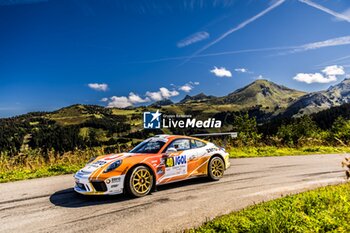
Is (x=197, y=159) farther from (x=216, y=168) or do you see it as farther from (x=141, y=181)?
(x=141, y=181)

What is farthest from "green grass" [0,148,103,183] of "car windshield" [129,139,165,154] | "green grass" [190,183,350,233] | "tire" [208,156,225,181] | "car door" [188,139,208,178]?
"green grass" [190,183,350,233]

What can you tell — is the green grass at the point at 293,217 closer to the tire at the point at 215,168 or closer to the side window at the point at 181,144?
the tire at the point at 215,168

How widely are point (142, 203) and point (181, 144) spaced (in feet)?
8.24

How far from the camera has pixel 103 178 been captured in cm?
703

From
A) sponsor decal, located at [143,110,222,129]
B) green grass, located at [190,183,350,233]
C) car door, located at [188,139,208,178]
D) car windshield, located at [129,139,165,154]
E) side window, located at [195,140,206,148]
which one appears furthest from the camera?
sponsor decal, located at [143,110,222,129]

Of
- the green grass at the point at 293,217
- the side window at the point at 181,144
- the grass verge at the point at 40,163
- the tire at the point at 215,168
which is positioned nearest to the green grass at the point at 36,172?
the grass verge at the point at 40,163

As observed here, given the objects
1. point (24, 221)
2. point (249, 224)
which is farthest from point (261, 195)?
point (24, 221)

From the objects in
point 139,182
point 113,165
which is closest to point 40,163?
point 113,165

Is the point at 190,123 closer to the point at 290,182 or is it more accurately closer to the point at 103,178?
the point at 290,182

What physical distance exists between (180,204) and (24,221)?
10.6 feet

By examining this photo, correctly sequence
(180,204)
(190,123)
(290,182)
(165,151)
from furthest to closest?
(190,123)
(290,182)
(165,151)
(180,204)

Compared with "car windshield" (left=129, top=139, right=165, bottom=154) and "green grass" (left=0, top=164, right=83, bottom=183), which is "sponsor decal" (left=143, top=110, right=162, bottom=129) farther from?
"car windshield" (left=129, top=139, right=165, bottom=154)

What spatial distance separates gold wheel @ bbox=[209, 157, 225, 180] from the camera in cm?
915

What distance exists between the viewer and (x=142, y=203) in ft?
22.4
